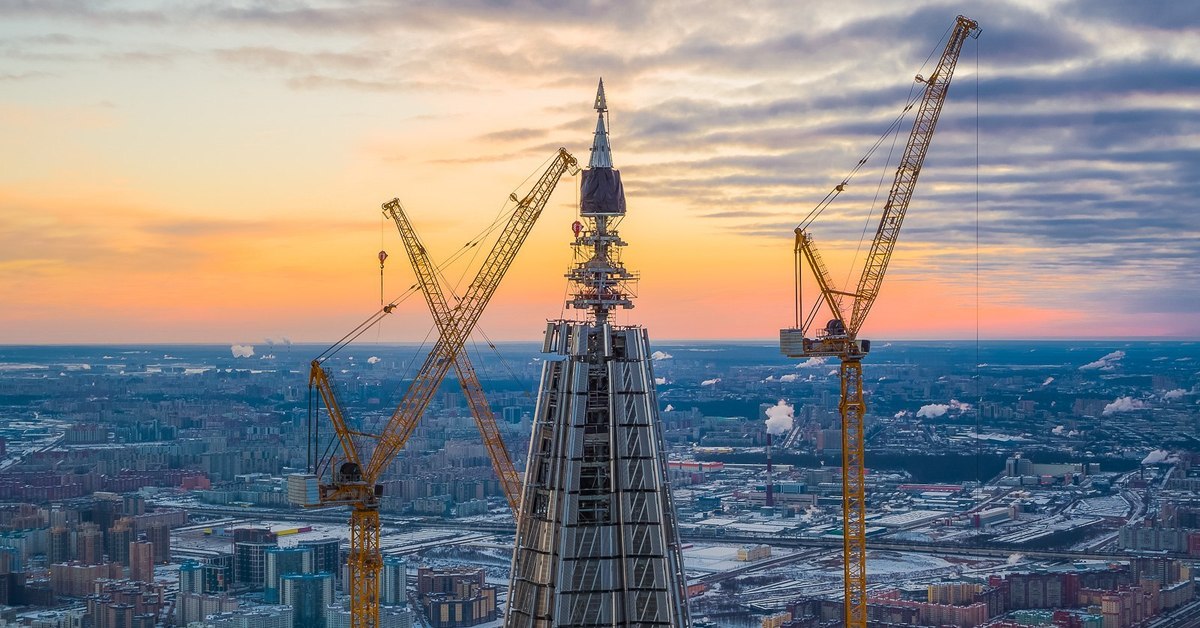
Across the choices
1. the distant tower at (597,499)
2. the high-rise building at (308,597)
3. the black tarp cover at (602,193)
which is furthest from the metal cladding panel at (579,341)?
the high-rise building at (308,597)

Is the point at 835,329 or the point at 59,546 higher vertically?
the point at 835,329

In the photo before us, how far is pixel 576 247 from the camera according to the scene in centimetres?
3077

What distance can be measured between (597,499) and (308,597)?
127m

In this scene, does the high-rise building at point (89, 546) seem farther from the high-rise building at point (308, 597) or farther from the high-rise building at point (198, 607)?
the high-rise building at point (308, 597)

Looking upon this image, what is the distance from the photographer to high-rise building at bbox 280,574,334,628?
146875 millimetres

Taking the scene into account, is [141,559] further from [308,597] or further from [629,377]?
[629,377]

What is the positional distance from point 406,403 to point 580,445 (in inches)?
2653

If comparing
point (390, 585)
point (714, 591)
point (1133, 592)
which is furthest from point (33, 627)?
point (1133, 592)

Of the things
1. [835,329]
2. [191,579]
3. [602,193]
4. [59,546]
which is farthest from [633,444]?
[59,546]

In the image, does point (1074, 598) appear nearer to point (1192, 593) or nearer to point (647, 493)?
point (1192, 593)

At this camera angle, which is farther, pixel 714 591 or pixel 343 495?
pixel 714 591

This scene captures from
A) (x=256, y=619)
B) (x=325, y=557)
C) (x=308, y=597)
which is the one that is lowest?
(x=256, y=619)

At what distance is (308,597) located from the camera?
495ft

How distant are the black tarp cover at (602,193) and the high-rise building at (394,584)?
131 metres
